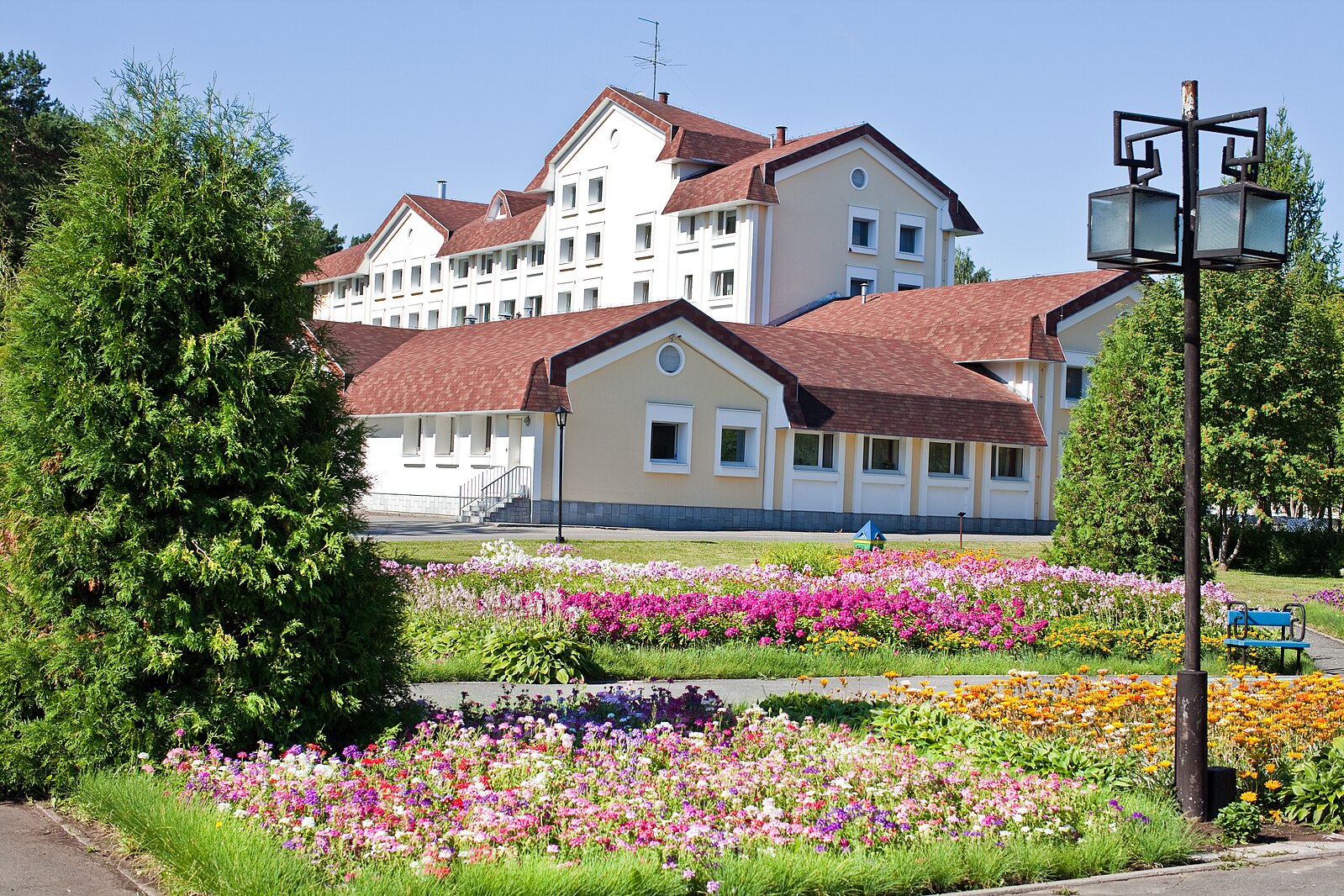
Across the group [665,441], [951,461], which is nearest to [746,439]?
[665,441]

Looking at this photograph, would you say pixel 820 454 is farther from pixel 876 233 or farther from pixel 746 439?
pixel 876 233

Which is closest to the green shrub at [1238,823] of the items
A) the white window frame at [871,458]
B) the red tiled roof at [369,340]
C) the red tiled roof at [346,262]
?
the white window frame at [871,458]

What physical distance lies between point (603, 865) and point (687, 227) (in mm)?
51374

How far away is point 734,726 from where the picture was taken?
9273 mm

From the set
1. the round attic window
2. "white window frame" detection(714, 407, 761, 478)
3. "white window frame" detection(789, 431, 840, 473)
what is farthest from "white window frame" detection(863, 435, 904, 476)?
the round attic window

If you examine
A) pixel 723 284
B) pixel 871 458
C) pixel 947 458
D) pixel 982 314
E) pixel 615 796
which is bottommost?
pixel 615 796

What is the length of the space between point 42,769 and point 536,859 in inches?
125

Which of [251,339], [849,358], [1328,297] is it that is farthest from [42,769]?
[1328,297]

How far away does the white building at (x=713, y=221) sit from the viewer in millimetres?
53500

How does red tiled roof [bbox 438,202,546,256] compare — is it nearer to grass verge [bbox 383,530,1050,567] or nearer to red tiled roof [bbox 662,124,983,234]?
red tiled roof [bbox 662,124,983,234]

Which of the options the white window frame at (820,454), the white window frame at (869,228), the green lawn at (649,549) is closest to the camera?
the green lawn at (649,549)

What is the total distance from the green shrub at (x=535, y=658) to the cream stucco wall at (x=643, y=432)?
23.6m

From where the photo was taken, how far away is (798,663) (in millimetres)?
13672

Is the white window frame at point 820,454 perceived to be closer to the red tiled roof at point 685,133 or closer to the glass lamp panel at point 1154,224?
the red tiled roof at point 685,133
